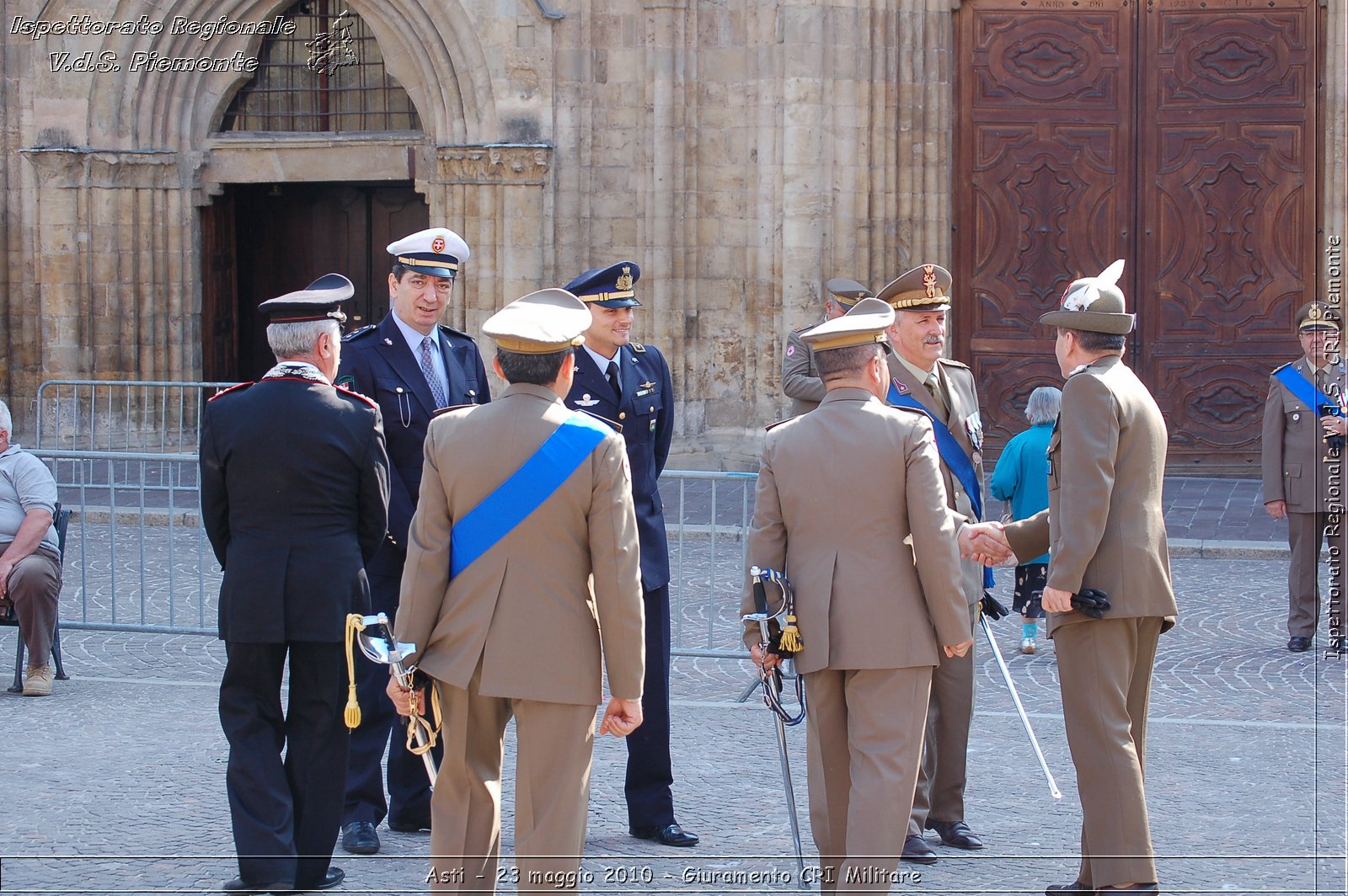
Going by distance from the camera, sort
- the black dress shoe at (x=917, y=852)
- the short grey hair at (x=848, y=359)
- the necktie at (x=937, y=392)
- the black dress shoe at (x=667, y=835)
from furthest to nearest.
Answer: the necktie at (x=937, y=392) → the black dress shoe at (x=667, y=835) → the black dress shoe at (x=917, y=852) → the short grey hair at (x=848, y=359)

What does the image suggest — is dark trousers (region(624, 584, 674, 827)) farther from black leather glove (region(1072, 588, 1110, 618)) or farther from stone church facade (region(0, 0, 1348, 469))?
stone church facade (region(0, 0, 1348, 469))

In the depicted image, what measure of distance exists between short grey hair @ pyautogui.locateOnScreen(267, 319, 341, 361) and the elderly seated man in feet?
10.9

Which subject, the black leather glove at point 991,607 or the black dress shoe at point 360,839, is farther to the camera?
the black leather glove at point 991,607

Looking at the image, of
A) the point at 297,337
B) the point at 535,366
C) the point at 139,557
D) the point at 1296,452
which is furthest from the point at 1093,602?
the point at 139,557

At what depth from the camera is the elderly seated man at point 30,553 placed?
317 inches

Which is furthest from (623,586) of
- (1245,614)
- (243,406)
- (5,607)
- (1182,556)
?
(1182,556)

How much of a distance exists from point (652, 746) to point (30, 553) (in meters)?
3.90

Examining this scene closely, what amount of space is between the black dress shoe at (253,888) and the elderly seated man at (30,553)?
3.27 m

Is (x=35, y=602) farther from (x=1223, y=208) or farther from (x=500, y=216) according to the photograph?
(x=1223, y=208)

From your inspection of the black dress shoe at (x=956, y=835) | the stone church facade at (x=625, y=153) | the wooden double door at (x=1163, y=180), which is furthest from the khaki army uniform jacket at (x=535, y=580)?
the wooden double door at (x=1163, y=180)

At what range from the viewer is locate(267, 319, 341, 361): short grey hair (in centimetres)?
531

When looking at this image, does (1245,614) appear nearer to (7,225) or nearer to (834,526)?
(834,526)

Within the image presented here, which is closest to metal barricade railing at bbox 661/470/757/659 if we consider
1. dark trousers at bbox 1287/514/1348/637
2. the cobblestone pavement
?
the cobblestone pavement

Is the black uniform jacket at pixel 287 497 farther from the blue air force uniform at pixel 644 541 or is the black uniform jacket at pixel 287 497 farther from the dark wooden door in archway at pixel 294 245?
the dark wooden door in archway at pixel 294 245
